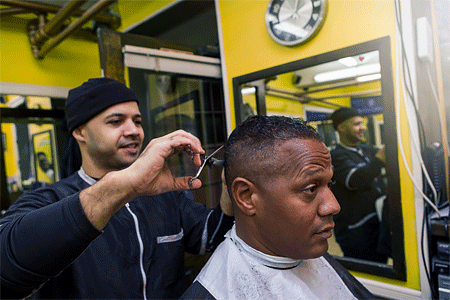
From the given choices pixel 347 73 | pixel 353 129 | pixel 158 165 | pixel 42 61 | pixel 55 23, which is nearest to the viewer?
pixel 158 165

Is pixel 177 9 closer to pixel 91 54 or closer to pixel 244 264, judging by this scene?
pixel 91 54

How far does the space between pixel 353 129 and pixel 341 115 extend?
6.4 inches

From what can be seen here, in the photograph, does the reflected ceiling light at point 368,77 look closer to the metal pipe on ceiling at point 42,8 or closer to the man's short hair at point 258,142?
the man's short hair at point 258,142

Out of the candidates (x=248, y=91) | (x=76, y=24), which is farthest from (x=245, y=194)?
(x=76, y=24)

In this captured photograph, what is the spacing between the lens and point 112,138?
50.9 inches

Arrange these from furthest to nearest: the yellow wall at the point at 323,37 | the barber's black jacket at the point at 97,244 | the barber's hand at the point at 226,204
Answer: the yellow wall at the point at 323,37 < the barber's hand at the point at 226,204 < the barber's black jacket at the point at 97,244

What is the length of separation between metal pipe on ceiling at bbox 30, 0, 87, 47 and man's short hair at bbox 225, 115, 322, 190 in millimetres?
2186

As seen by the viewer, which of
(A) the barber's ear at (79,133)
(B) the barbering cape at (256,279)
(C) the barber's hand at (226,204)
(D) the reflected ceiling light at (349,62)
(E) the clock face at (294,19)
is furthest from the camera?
(D) the reflected ceiling light at (349,62)

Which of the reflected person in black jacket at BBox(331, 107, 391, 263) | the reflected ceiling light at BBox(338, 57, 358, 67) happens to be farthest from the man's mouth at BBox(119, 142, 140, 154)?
the reflected person in black jacket at BBox(331, 107, 391, 263)

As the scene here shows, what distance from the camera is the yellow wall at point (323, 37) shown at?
151 centimetres

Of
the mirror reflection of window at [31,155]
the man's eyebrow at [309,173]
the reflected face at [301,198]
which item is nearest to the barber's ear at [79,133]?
the reflected face at [301,198]

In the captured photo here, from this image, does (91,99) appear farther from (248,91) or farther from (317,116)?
(317,116)

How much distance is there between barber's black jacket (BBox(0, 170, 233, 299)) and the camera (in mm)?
718

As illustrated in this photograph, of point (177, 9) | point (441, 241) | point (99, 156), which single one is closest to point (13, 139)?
point (177, 9)
